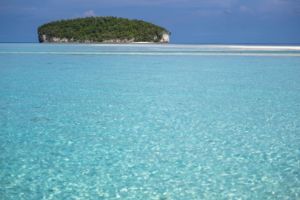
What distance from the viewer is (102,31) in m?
88.2

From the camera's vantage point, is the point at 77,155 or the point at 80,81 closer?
the point at 77,155

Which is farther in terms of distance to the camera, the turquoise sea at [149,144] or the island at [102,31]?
the island at [102,31]

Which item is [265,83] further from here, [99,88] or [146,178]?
[146,178]

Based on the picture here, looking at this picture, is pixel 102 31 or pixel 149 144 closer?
pixel 149 144

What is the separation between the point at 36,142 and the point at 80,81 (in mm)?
4834

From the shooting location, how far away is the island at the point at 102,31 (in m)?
85.3

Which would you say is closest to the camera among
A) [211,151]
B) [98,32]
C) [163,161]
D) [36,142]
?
[163,161]

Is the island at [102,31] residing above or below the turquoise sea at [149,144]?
above

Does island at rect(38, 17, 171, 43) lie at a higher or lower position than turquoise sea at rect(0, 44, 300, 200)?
higher

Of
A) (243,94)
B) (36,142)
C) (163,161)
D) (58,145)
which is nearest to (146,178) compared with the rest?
(163,161)

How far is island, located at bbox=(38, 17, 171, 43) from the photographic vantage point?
85312mm

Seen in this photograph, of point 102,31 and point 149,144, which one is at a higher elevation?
point 102,31

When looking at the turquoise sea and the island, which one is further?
the island

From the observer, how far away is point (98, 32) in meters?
87.5
